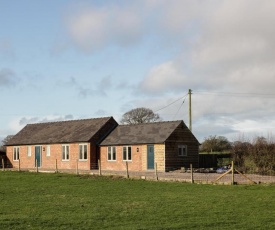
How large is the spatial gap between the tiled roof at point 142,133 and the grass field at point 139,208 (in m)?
17.6

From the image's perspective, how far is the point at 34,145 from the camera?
50.6m

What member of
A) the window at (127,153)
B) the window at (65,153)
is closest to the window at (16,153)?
the window at (65,153)

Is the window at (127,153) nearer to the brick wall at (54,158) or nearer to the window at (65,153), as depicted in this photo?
the brick wall at (54,158)

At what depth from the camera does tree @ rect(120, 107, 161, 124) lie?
239 ft

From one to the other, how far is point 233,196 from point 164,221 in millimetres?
7546

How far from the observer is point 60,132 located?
164 feet

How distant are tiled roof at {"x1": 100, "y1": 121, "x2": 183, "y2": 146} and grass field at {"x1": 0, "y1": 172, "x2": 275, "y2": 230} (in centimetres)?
1756

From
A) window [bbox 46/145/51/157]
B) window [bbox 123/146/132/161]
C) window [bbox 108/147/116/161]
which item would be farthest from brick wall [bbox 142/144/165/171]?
window [bbox 46/145/51/157]

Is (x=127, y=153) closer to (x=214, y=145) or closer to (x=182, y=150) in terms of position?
(x=182, y=150)

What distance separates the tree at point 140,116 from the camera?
2872 inches

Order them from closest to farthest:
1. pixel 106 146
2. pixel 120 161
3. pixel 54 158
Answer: pixel 120 161 → pixel 106 146 → pixel 54 158

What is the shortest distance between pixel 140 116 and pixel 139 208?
56925 mm

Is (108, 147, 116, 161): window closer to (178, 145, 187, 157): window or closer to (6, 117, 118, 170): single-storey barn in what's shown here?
(6, 117, 118, 170): single-storey barn

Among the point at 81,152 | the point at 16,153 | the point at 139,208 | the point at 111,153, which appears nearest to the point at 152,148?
the point at 111,153
